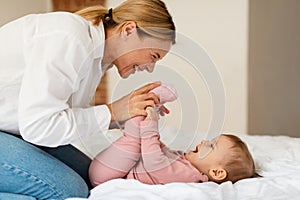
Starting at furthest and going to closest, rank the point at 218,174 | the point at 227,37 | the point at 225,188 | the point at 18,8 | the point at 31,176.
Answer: the point at 18,8 → the point at 227,37 → the point at 218,174 → the point at 225,188 → the point at 31,176

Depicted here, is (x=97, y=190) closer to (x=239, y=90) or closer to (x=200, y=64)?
(x=200, y=64)

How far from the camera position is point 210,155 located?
4.46 ft

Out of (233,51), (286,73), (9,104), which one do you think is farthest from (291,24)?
(9,104)

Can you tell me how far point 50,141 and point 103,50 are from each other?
0.94 feet

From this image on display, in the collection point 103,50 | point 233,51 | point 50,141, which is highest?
point 103,50

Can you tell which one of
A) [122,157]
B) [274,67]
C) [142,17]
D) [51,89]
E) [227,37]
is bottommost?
[274,67]

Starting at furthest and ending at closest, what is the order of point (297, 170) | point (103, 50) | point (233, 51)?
1. point (233, 51)
2. point (297, 170)
3. point (103, 50)

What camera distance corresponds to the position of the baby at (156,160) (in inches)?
49.2

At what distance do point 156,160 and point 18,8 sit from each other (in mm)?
2129

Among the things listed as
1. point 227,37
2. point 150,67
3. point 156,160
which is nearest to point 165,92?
point 150,67

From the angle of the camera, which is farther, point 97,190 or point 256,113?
point 256,113

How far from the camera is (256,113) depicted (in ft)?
9.24

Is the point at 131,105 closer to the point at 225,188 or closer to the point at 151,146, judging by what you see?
the point at 151,146

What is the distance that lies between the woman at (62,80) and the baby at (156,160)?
2.0 inches
